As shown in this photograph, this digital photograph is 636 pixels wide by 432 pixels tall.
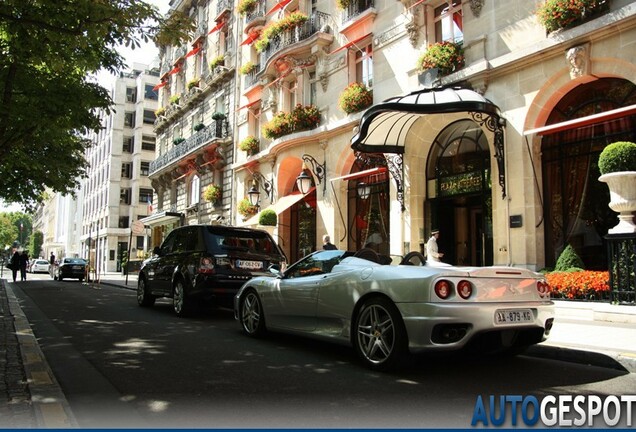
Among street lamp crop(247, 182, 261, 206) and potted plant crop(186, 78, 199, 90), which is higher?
potted plant crop(186, 78, 199, 90)

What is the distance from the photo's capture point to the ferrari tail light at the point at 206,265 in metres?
9.30

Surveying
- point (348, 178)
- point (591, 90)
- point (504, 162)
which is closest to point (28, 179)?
point (348, 178)

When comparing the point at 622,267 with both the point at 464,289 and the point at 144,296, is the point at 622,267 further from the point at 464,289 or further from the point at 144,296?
the point at 144,296

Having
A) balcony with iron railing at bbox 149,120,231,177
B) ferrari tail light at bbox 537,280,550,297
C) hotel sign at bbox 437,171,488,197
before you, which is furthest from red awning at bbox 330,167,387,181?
balcony with iron railing at bbox 149,120,231,177

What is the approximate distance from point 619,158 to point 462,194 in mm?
5401

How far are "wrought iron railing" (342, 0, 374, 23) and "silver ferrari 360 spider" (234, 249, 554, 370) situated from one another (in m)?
13.7

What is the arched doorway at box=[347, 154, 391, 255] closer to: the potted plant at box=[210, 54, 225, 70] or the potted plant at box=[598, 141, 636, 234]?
the potted plant at box=[598, 141, 636, 234]

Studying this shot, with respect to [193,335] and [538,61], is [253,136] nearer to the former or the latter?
[538,61]

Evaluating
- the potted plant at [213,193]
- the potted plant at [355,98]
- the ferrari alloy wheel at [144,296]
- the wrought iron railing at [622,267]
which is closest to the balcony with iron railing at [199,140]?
the potted plant at [213,193]

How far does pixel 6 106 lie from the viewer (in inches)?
352

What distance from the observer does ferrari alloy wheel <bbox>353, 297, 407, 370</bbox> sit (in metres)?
4.95

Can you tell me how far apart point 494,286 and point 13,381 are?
4637 mm

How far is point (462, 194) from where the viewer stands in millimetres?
14258
